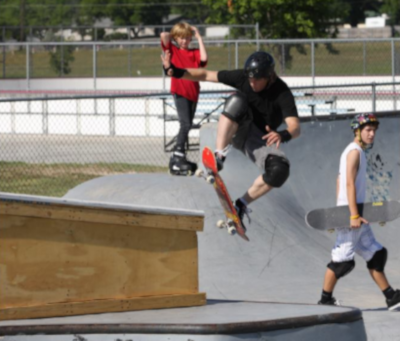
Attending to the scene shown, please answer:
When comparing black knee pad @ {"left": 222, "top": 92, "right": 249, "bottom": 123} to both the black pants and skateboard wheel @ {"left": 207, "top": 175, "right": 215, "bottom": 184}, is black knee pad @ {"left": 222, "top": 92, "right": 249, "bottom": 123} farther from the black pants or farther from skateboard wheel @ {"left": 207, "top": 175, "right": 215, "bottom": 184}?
the black pants

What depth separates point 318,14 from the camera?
4144 centimetres

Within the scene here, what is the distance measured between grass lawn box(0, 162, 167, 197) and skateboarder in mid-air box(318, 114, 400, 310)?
7.24m

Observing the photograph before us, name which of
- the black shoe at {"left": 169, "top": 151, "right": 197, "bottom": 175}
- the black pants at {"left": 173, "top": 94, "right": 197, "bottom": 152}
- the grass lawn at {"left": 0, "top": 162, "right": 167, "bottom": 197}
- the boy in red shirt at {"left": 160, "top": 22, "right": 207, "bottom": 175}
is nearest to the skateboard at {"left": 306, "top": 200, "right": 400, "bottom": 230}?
the boy in red shirt at {"left": 160, "top": 22, "right": 207, "bottom": 175}

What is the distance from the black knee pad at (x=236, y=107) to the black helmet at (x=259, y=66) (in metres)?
0.23

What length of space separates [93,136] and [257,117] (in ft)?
42.4

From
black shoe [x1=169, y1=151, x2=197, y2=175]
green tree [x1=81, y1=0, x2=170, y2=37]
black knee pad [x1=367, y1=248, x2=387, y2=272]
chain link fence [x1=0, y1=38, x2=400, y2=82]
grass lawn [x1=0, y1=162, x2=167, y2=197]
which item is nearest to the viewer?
black knee pad [x1=367, y1=248, x2=387, y2=272]

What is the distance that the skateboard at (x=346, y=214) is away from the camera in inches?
297

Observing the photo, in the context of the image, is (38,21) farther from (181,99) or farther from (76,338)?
(76,338)

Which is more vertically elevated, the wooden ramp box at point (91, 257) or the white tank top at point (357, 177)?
the white tank top at point (357, 177)

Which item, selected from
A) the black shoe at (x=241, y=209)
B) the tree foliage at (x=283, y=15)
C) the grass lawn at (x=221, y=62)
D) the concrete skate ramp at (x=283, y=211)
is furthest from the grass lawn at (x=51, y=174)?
the tree foliage at (x=283, y=15)

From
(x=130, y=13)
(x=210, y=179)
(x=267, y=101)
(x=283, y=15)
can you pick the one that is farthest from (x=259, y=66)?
(x=130, y=13)

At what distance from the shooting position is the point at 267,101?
7922 millimetres

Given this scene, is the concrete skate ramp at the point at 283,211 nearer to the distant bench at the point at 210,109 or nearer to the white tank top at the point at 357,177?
the white tank top at the point at 357,177

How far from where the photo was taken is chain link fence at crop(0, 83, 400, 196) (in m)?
15.5
